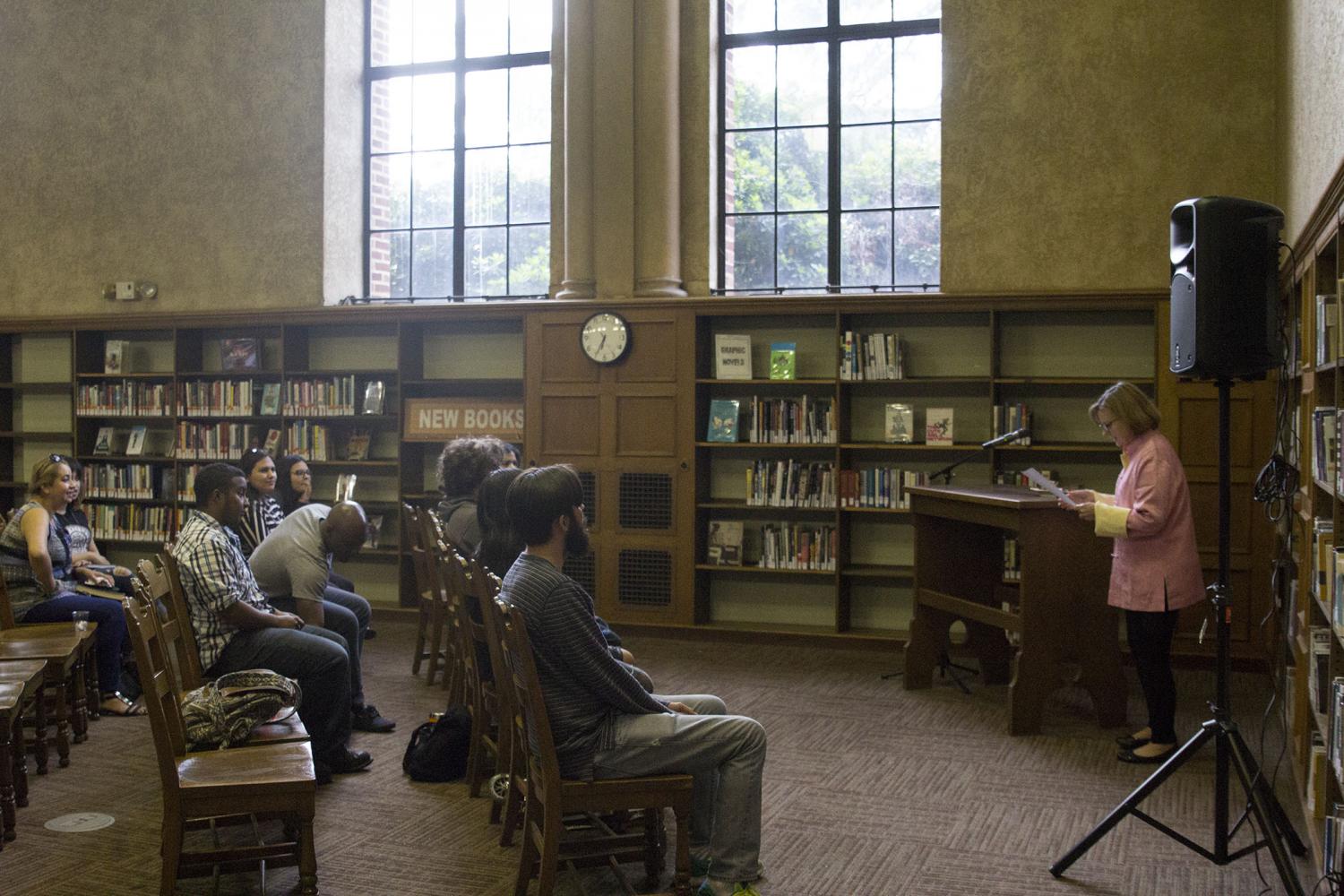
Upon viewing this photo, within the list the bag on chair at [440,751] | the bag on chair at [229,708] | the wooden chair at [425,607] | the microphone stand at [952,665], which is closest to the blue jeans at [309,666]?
the bag on chair at [440,751]

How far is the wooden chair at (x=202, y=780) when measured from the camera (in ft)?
10.6

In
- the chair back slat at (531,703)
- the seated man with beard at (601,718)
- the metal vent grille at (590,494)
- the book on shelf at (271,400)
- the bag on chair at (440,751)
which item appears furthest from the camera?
the book on shelf at (271,400)

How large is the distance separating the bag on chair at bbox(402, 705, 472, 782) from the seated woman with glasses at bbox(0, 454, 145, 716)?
1750 millimetres

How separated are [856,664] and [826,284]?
257 centimetres

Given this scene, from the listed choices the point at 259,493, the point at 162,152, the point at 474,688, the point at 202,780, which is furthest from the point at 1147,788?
the point at 162,152

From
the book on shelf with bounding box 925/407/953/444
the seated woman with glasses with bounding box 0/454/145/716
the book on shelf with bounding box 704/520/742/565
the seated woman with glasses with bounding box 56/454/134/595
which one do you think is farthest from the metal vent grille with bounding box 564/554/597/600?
the seated woman with glasses with bounding box 0/454/145/716

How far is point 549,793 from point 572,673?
1.01 feet

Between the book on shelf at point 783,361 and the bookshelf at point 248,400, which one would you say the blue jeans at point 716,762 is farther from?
the bookshelf at point 248,400

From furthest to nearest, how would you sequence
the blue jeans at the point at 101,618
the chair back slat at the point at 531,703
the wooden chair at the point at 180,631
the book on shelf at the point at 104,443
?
1. the book on shelf at the point at 104,443
2. the blue jeans at the point at 101,618
3. the wooden chair at the point at 180,631
4. the chair back slat at the point at 531,703

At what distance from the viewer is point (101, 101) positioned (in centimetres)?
921

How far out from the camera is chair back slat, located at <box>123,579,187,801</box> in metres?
3.20

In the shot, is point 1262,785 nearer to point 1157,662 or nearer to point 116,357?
point 1157,662

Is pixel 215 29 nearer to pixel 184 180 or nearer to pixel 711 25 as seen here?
pixel 184 180

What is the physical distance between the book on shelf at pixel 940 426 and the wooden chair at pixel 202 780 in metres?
4.61
